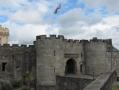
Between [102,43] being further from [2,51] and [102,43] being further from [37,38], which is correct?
[2,51]

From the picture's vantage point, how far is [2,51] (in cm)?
3794

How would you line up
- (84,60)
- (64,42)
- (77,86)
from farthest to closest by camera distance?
1. (84,60)
2. (64,42)
3. (77,86)

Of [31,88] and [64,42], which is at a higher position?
[64,42]

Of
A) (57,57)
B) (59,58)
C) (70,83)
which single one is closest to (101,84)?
(70,83)

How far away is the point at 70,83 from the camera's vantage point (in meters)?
28.9

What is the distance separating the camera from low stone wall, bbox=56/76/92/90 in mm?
26625

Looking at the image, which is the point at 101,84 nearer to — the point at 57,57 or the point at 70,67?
the point at 57,57

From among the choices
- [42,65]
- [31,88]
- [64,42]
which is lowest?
[31,88]

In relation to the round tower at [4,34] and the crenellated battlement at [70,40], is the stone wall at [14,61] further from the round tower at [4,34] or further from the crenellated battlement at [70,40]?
the round tower at [4,34]

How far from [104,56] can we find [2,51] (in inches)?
433

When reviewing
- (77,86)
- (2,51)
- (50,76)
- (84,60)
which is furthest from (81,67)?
(77,86)

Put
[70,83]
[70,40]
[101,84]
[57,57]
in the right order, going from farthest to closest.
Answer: [70,40] < [57,57] < [70,83] < [101,84]

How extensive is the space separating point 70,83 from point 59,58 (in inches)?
218

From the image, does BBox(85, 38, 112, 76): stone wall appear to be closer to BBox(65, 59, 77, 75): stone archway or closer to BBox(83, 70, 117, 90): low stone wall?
BBox(65, 59, 77, 75): stone archway
